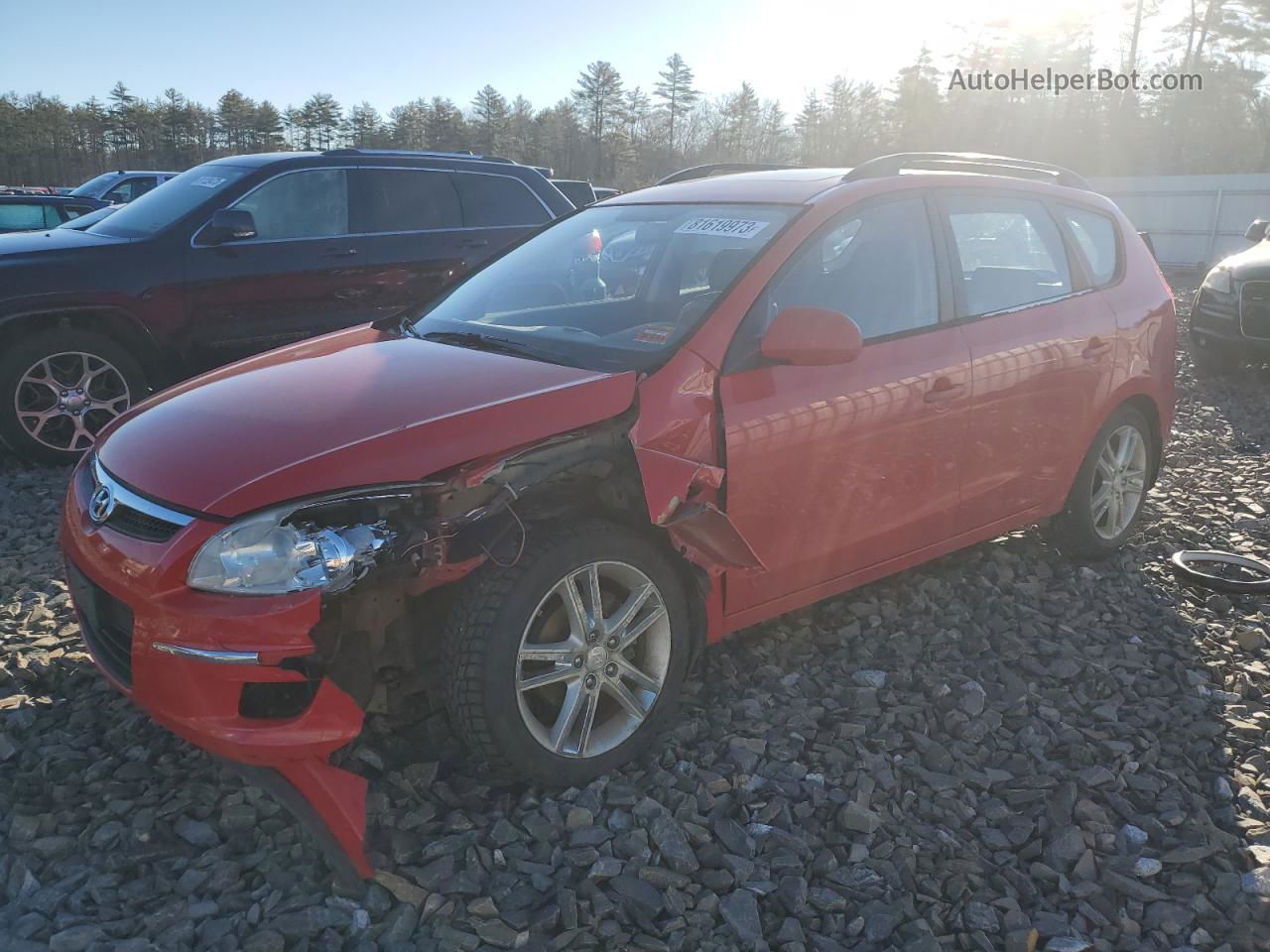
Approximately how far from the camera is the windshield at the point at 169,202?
20.6ft

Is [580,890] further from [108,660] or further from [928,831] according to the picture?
[108,660]

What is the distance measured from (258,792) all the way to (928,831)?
6.31 ft

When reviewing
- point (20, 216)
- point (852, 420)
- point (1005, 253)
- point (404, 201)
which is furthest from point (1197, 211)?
point (852, 420)

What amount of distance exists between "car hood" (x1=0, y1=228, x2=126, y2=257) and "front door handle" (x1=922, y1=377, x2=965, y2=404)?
5073 mm

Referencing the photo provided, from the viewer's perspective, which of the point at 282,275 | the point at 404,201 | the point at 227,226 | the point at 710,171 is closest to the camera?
the point at 710,171

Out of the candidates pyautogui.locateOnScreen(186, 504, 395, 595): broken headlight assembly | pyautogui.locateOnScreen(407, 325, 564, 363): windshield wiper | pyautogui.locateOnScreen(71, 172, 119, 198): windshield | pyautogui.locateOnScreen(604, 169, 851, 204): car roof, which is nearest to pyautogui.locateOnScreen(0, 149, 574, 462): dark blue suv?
pyautogui.locateOnScreen(604, 169, 851, 204): car roof

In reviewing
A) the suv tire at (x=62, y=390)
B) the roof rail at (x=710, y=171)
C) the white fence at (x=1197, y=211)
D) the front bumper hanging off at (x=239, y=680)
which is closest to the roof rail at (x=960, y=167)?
the roof rail at (x=710, y=171)

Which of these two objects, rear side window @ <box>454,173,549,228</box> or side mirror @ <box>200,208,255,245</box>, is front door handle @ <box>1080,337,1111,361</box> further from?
side mirror @ <box>200,208,255,245</box>

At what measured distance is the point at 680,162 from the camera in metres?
82.5

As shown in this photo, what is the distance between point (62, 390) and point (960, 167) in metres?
5.19

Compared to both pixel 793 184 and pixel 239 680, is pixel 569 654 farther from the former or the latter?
pixel 793 184

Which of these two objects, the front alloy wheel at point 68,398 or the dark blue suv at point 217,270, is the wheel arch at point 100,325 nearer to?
the dark blue suv at point 217,270

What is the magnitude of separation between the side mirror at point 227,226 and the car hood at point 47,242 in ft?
1.70

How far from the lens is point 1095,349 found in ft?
14.0
